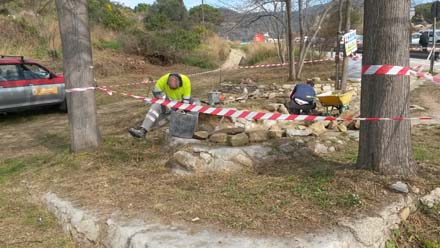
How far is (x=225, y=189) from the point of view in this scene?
426 centimetres

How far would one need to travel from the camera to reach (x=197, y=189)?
14.3 ft

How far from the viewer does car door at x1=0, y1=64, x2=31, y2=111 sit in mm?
9727

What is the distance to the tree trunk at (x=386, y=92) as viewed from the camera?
3.89 metres

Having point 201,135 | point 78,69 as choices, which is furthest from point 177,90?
point 78,69

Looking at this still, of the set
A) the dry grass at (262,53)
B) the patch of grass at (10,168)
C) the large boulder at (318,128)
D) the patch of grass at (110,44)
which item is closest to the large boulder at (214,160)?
the large boulder at (318,128)

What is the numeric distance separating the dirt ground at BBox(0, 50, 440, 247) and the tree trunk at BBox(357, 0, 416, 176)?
196mm

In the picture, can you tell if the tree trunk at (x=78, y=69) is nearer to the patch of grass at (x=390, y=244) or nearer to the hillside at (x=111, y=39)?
the patch of grass at (x=390, y=244)

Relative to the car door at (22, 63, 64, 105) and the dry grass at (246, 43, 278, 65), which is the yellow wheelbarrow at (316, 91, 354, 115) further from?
the dry grass at (246, 43, 278, 65)

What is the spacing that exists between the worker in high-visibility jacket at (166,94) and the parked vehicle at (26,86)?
4.52 metres

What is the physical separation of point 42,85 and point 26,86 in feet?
1.35

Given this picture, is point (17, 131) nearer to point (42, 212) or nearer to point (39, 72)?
point (39, 72)

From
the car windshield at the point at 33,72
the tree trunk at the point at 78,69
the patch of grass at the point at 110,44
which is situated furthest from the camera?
the patch of grass at the point at 110,44

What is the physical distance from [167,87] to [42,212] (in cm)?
312

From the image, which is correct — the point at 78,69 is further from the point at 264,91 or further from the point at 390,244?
the point at 264,91
